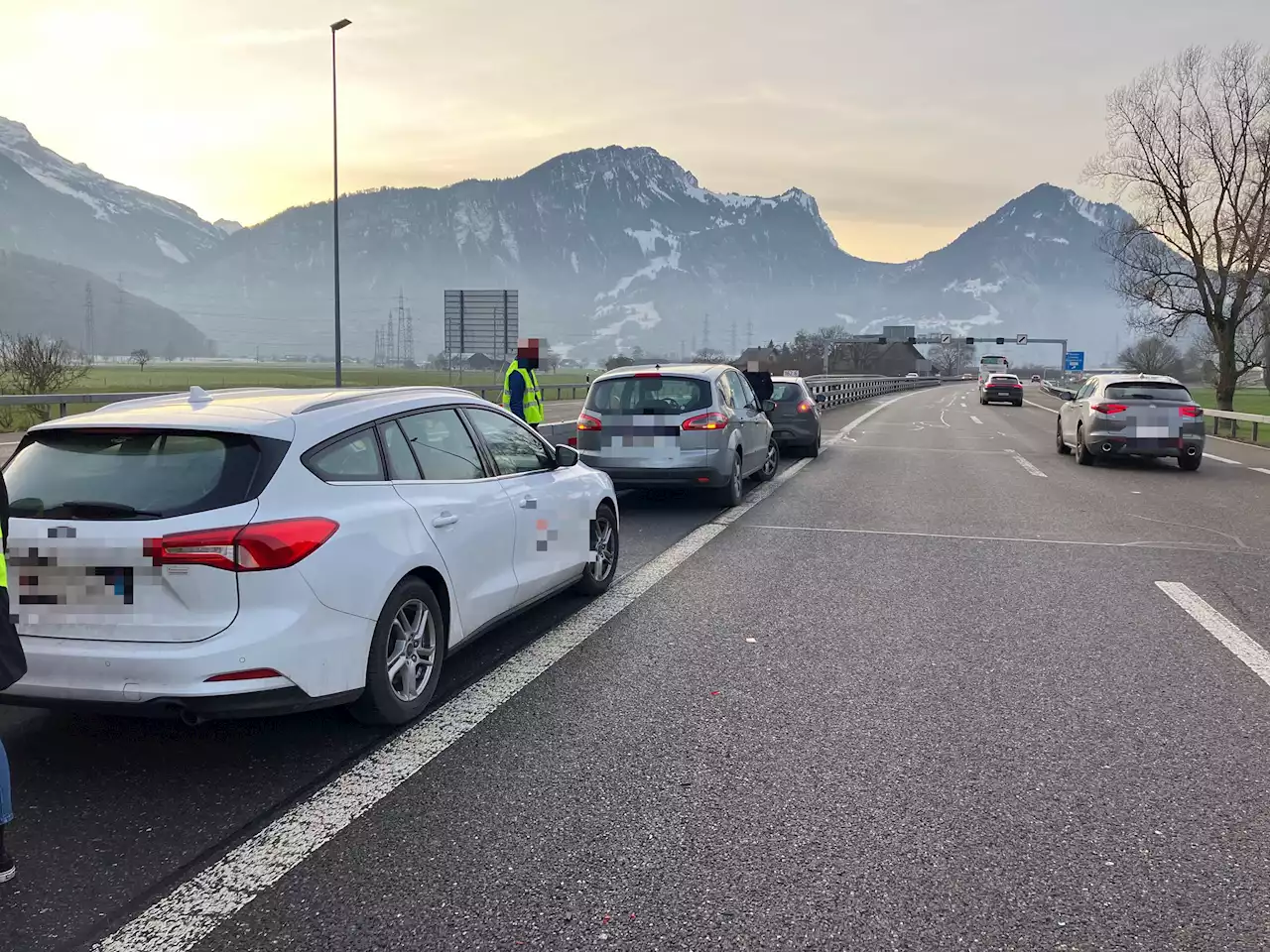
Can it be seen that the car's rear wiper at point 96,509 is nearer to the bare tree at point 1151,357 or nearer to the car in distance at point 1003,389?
the car in distance at point 1003,389

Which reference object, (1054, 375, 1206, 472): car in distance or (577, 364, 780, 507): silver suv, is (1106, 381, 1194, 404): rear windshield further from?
(577, 364, 780, 507): silver suv

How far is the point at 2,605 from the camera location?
2906 millimetres

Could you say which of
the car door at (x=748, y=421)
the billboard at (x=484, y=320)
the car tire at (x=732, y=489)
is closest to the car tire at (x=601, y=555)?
the car tire at (x=732, y=489)

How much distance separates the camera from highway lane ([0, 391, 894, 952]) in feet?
9.36

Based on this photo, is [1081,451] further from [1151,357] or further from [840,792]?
Result: [1151,357]

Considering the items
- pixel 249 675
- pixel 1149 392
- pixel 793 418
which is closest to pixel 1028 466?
pixel 1149 392

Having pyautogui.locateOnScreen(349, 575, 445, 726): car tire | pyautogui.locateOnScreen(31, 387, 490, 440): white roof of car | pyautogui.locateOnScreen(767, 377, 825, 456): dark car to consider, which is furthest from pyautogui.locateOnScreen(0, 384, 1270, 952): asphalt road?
pyautogui.locateOnScreen(767, 377, 825, 456): dark car

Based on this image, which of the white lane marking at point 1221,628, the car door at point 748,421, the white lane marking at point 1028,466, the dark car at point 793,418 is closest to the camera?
the white lane marking at point 1221,628

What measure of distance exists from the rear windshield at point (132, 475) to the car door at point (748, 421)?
7.95 meters

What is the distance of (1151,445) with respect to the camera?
15.1 meters

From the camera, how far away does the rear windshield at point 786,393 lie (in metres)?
17.1

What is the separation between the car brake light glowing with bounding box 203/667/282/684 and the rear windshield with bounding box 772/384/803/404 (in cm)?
1404

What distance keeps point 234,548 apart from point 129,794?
3.21ft

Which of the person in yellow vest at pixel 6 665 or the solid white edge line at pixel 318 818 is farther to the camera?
the person in yellow vest at pixel 6 665
